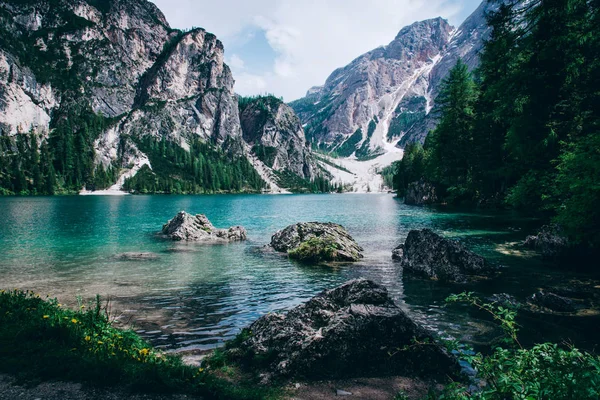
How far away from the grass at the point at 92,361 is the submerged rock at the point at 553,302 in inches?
494

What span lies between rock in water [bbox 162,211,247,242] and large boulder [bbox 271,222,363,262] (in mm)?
7434

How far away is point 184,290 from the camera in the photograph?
60.2 ft

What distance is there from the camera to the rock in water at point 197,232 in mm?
38125

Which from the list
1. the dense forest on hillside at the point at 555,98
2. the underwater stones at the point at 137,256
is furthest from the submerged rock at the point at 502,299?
the underwater stones at the point at 137,256

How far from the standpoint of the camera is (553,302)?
14016 millimetres

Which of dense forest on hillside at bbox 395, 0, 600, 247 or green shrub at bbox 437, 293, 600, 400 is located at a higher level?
dense forest on hillside at bbox 395, 0, 600, 247

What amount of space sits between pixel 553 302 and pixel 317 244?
16.3 metres

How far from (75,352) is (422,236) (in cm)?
1953

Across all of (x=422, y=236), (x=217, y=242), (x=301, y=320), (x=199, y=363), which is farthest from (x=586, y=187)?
(x=217, y=242)

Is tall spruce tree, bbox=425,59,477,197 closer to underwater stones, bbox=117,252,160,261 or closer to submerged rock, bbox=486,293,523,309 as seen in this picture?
submerged rock, bbox=486,293,523,309

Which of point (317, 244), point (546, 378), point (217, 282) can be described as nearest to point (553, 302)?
point (546, 378)

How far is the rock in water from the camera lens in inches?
1501

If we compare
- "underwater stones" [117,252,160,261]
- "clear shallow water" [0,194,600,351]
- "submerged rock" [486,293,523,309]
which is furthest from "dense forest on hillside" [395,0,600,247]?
"underwater stones" [117,252,160,261]

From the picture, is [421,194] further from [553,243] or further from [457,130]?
[553,243]
